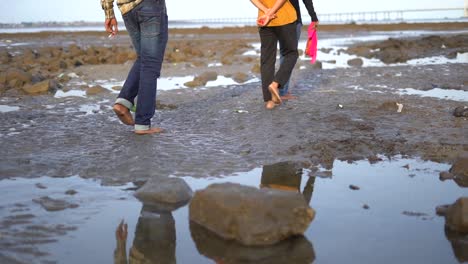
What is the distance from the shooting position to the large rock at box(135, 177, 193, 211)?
105 inches

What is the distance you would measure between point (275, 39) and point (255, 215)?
3896 millimetres

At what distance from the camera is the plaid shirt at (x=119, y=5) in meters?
4.40

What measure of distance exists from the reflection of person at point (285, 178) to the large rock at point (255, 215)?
478mm

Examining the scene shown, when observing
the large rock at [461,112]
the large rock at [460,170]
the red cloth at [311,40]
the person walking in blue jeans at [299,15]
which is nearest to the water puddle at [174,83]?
the person walking in blue jeans at [299,15]

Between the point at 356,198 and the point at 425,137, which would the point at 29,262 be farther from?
the point at 425,137

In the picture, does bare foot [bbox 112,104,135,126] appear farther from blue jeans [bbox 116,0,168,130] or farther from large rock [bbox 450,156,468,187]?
large rock [bbox 450,156,468,187]

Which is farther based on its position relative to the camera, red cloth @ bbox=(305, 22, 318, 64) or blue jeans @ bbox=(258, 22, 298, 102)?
red cloth @ bbox=(305, 22, 318, 64)

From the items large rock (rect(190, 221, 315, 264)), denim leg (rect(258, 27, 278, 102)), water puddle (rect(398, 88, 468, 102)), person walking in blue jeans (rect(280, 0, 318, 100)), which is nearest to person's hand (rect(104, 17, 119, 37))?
denim leg (rect(258, 27, 278, 102))

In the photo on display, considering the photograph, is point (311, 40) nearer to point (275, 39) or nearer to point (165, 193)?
point (275, 39)

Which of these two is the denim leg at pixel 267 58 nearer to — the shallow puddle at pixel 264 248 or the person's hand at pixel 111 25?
the person's hand at pixel 111 25

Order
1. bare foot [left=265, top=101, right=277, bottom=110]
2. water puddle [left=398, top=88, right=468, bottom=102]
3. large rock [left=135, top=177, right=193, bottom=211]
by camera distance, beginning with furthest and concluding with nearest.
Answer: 1. water puddle [left=398, top=88, right=468, bottom=102]
2. bare foot [left=265, top=101, right=277, bottom=110]
3. large rock [left=135, top=177, right=193, bottom=211]

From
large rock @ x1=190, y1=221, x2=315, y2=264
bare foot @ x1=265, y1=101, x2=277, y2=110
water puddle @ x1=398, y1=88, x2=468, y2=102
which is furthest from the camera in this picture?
water puddle @ x1=398, y1=88, x2=468, y2=102

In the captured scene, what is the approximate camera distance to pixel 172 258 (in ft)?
6.66

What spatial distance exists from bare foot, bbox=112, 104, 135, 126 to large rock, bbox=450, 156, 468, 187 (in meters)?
2.77
